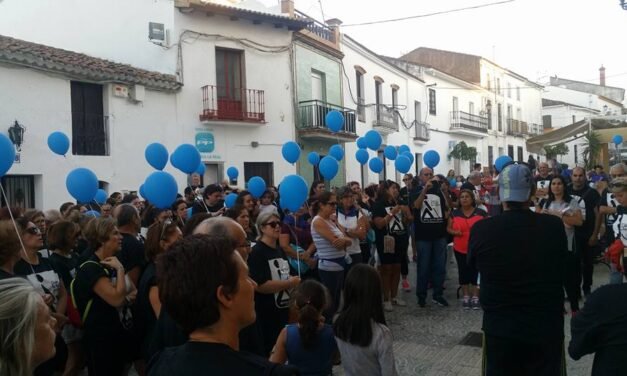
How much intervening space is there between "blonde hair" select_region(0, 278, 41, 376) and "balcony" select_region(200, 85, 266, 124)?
12899mm

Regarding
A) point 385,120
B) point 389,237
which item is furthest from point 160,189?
point 385,120

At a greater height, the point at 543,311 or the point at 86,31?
the point at 86,31

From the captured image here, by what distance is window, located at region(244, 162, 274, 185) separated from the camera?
51.0ft

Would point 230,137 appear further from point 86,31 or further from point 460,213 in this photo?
point 460,213

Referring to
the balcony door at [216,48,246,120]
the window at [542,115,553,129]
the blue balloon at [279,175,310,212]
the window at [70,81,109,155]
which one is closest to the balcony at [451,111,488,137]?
the window at [542,115,553,129]

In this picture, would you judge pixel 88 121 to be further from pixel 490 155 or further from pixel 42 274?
pixel 490 155

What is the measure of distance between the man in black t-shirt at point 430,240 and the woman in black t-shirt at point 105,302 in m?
4.00

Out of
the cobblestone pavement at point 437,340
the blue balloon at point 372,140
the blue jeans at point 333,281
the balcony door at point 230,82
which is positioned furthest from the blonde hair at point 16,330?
the balcony door at point 230,82

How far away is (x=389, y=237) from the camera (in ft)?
21.4

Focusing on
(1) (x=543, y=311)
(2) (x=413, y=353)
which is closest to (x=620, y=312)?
(1) (x=543, y=311)

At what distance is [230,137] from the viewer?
15.0 m

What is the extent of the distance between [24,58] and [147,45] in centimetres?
435

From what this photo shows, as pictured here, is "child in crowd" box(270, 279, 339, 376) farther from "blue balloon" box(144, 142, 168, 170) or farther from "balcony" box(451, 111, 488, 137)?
"balcony" box(451, 111, 488, 137)

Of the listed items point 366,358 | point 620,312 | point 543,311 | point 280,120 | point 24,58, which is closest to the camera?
point 620,312
